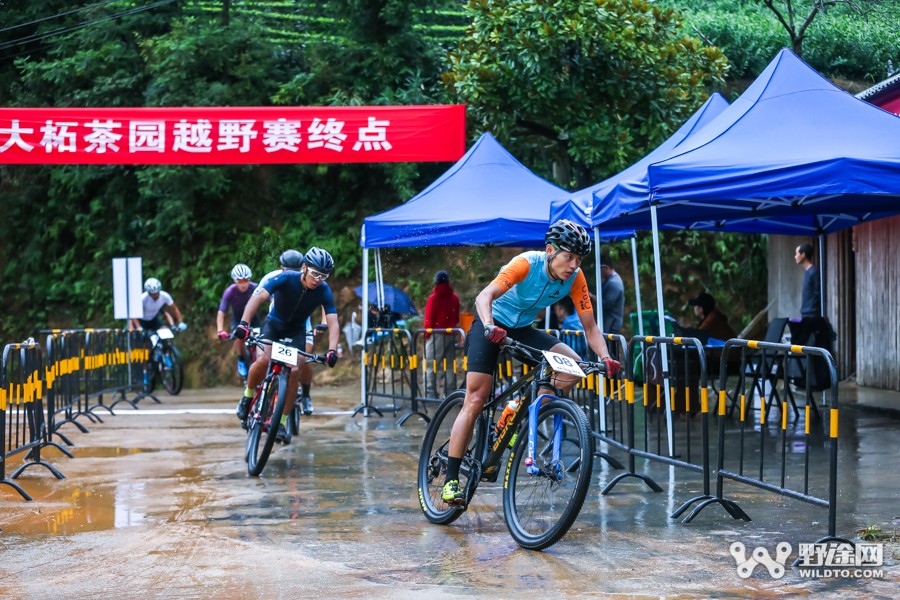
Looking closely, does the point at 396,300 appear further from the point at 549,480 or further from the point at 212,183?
the point at 549,480

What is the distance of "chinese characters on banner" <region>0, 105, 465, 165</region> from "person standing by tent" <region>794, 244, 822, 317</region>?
5.26 meters

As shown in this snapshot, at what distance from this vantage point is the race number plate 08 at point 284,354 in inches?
375

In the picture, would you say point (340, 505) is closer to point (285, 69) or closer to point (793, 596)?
point (793, 596)

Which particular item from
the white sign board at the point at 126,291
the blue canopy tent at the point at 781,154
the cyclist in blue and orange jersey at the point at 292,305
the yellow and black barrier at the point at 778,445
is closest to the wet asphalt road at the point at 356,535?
the yellow and black barrier at the point at 778,445

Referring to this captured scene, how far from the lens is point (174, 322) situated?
1948cm

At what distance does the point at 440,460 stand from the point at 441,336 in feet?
23.9

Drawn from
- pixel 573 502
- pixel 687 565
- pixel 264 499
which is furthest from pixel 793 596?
pixel 264 499

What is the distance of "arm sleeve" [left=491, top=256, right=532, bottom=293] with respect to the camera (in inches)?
260

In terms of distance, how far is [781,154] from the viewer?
9.09 m

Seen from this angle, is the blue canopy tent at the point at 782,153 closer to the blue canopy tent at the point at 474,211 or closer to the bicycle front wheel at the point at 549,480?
the blue canopy tent at the point at 474,211

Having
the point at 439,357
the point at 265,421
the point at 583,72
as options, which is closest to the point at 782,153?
the point at 265,421

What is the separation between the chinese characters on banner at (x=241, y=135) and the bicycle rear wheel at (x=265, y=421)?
7.17 m

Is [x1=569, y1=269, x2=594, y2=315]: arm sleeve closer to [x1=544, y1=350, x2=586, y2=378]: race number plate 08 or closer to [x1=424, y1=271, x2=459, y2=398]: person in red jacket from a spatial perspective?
[x1=544, y1=350, x2=586, y2=378]: race number plate 08

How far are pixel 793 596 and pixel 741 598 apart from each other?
26 cm
